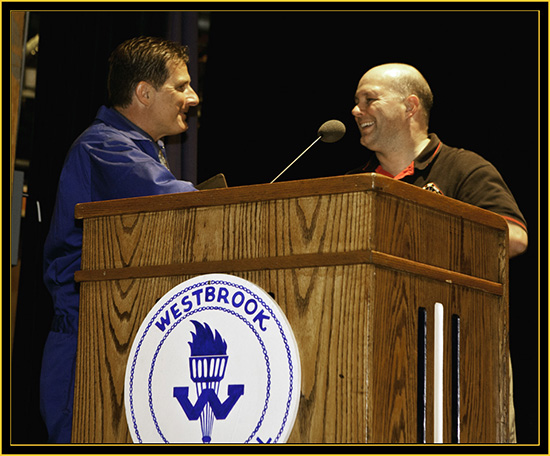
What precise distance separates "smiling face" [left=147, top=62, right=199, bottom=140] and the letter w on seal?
125 cm

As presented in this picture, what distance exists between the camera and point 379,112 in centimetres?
303

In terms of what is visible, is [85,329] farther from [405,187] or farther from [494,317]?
[494,317]

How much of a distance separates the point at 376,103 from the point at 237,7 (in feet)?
3.73

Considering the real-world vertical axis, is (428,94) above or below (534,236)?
above

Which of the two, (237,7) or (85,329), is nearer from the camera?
(85,329)

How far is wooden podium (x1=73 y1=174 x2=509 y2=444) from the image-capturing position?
142 centimetres

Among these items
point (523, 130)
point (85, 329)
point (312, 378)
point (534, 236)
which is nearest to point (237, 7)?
point (523, 130)

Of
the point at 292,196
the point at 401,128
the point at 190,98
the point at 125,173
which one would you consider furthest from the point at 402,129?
the point at 292,196

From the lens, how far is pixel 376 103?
304 centimetres

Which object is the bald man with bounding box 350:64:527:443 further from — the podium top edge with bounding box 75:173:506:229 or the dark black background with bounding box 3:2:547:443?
the podium top edge with bounding box 75:173:506:229

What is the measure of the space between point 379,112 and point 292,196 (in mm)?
1582

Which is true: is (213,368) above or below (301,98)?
below

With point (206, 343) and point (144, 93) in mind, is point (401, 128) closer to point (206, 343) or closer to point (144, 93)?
point (144, 93)

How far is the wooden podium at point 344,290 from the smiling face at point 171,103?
2.82 feet
